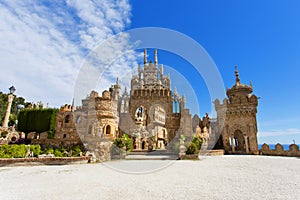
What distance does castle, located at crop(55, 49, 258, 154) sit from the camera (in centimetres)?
1870

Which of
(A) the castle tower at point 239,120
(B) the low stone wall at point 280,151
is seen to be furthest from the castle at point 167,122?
(B) the low stone wall at point 280,151

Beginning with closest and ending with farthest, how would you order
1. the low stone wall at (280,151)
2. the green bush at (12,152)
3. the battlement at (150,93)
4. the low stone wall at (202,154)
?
the green bush at (12,152) → the low stone wall at (202,154) → the low stone wall at (280,151) → the battlement at (150,93)

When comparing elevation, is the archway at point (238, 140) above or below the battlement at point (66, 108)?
below

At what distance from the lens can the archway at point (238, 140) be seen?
23750 mm

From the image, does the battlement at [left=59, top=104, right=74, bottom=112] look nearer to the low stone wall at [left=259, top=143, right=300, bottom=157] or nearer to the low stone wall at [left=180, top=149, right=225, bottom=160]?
the low stone wall at [left=180, top=149, right=225, bottom=160]

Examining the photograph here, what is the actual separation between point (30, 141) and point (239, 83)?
30991mm

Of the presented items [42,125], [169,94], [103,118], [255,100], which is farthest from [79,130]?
[255,100]

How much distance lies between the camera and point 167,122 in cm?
2894

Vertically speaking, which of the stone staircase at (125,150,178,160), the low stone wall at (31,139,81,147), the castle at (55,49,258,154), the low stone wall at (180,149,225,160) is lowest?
the stone staircase at (125,150,178,160)

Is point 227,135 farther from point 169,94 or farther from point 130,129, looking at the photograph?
point 130,129

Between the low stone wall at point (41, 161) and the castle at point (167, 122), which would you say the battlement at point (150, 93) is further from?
the low stone wall at point (41, 161)

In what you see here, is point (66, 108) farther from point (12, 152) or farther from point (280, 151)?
point (280, 151)

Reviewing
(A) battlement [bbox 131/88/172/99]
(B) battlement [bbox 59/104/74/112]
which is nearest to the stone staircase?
(A) battlement [bbox 131/88/172/99]

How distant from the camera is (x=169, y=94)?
30.8 metres
